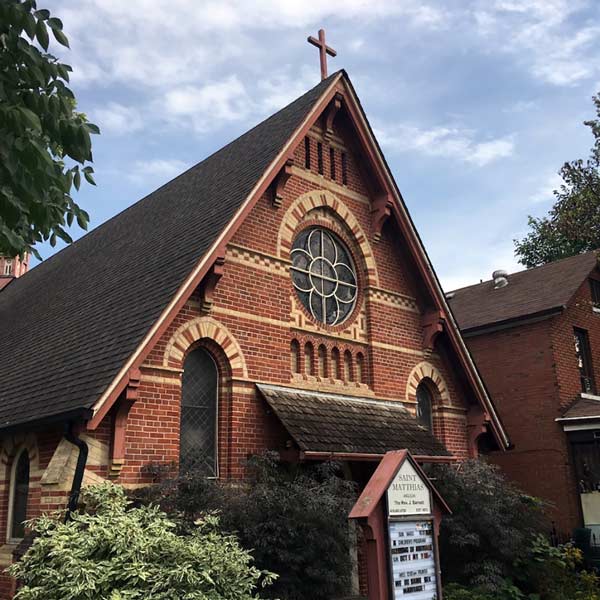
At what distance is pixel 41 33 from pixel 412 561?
22.6ft

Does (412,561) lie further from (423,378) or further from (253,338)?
(423,378)

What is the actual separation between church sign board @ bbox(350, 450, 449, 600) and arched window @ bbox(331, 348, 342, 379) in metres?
4.41

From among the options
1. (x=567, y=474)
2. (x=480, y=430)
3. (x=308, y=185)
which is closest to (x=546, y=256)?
(x=567, y=474)

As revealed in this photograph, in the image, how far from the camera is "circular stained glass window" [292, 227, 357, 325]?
42.9ft

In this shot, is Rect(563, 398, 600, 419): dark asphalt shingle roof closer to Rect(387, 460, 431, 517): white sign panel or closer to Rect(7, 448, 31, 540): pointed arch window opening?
Rect(387, 460, 431, 517): white sign panel

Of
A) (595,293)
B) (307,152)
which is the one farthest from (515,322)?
(307,152)

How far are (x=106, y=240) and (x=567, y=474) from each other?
14.1 metres

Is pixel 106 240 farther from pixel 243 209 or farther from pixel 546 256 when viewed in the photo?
pixel 546 256

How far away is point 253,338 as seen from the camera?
451 inches

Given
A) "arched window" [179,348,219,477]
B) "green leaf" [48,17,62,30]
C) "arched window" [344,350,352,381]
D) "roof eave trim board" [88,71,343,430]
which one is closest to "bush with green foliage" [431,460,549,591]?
"arched window" [344,350,352,381]

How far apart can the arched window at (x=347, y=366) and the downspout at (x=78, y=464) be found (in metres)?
5.64

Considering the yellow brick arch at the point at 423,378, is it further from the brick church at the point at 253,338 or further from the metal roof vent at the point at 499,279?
the metal roof vent at the point at 499,279

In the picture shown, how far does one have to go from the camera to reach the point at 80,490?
8.68m

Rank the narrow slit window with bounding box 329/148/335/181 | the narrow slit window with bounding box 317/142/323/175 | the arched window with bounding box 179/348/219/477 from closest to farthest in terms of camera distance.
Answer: the arched window with bounding box 179/348/219/477 < the narrow slit window with bounding box 317/142/323/175 < the narrow slit window with bounding box 329/148/335/181
